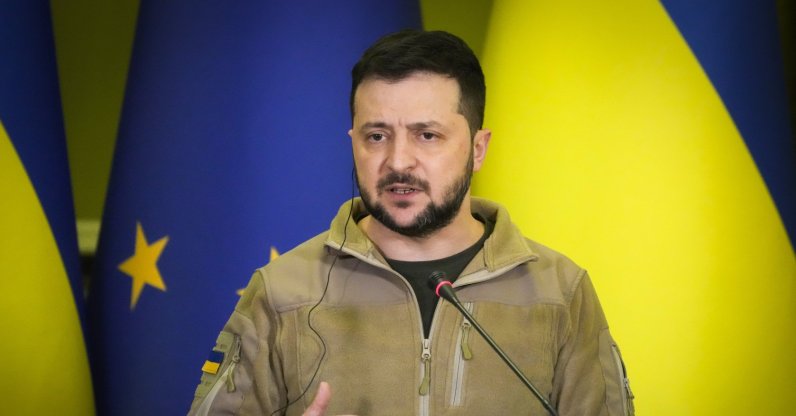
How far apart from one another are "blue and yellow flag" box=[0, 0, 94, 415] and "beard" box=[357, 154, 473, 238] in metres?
0.79

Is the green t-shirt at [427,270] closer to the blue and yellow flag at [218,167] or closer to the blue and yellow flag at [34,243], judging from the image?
the blue and yellow flag at [218,167]

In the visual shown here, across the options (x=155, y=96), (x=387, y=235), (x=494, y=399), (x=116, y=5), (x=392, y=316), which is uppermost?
(x=116, y=5)

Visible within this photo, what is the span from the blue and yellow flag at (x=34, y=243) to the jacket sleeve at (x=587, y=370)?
967mm

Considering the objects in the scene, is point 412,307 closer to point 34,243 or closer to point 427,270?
point 427,270

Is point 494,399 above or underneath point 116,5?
underneath

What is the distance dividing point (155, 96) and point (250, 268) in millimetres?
394

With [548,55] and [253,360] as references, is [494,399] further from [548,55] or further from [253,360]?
[548,55]

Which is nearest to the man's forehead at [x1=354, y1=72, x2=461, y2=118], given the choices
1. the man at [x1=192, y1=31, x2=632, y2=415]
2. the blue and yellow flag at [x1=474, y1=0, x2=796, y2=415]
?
the man at [x1=192, y1=31, x2=632, y2=415]

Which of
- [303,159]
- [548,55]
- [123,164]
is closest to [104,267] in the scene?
[123,164]

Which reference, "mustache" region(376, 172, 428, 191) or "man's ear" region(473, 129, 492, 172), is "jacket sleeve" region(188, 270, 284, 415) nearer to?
"mustache" region(376, 172, 428, 191)

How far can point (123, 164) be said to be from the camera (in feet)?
5.66

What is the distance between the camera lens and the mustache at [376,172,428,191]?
1046mm

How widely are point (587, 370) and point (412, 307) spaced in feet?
0.78

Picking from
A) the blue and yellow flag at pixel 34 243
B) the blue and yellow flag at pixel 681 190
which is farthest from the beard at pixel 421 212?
the blue and yellow flag at pixel 34 243
